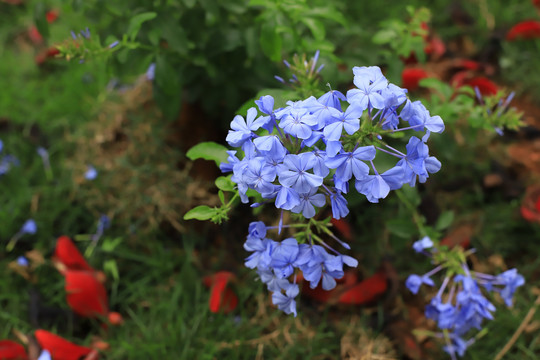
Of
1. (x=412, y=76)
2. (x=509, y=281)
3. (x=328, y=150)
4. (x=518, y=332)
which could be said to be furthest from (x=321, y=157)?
(x=412, y=76)

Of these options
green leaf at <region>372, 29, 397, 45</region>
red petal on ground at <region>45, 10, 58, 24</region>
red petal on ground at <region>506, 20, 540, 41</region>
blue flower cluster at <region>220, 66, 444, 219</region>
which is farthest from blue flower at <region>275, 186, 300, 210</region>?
red petal on ground at <region>45, 10, 58, 24</region>

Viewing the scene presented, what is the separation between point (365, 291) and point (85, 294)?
3.39 feet

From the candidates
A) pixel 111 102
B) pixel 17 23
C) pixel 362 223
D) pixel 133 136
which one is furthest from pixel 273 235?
pixel 17 23

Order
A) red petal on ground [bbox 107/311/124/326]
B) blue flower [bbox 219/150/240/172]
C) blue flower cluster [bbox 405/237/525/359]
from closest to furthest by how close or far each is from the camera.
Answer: blue flower [bbox 219/150/240/172] → blue flower cluster [bbox 405/237/525/359] → red petal on ground [bbox 107/311/124/326]

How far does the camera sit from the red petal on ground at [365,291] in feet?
6.30

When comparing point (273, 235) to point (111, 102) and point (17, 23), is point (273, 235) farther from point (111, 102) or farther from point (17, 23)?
point (17, 23)

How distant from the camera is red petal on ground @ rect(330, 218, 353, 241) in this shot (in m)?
2.02

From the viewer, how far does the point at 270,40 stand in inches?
→ 65.8

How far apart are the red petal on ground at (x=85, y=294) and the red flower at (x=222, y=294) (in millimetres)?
427

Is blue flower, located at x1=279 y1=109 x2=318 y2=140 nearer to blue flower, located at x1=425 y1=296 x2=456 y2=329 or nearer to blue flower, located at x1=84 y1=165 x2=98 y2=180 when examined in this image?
blue flower, located at x1=425 y1=296 x2=456 y2=329

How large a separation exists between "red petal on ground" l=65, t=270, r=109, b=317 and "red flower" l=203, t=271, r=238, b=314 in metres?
0.43

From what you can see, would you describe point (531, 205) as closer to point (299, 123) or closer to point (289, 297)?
point (289, 297)

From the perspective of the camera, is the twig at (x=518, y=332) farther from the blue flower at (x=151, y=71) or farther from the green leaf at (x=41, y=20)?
the green leaf at (x=41, y=20)

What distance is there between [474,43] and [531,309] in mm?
1504
